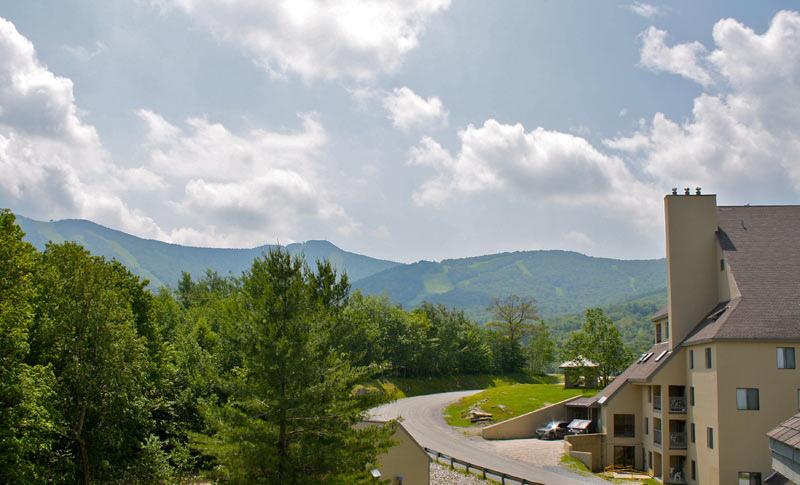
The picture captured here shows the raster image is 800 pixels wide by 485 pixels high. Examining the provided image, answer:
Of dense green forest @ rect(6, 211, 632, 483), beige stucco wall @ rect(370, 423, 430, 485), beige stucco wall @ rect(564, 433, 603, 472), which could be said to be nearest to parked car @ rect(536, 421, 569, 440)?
beige stucco wall @ rect(564, 433, 603, 472)

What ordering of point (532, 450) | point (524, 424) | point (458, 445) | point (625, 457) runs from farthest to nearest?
point (524, 424)
point (458, 445)
point (532, 450)
point (625, 457)

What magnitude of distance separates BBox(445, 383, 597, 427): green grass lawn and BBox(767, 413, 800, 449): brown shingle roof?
175 ft

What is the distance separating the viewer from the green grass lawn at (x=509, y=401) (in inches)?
2547

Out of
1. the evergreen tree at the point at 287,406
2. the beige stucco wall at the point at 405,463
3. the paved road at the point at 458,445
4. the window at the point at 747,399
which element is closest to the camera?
the evergreen tree at the point at 287,406

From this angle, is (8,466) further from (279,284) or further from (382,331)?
(382,331)

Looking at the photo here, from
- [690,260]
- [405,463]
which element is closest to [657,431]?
[690,260]

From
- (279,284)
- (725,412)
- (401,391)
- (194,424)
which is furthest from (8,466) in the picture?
(401,391)

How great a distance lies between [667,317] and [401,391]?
4617cm

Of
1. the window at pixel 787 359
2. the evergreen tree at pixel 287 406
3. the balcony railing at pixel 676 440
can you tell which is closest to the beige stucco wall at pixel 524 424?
the balcony railing at pixel 676 440

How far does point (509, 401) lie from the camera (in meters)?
68.9

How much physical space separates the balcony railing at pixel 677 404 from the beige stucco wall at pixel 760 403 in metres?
5.35

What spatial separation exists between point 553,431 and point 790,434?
4681 centimetres

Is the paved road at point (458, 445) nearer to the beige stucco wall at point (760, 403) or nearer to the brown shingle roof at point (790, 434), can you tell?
the beige stucco wall at point (760, 403)

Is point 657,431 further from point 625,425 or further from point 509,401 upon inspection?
point 509,401
